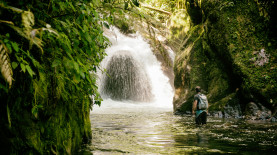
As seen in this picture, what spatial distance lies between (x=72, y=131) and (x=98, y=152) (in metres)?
0.74

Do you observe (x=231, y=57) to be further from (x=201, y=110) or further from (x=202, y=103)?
(x=201, y=110)

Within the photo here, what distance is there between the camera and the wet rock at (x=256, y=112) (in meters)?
9.21

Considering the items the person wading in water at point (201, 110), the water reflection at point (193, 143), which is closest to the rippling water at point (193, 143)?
the water reflection at point (193, 143)

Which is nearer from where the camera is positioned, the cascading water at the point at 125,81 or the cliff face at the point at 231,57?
the cliff face at the point at 231,57

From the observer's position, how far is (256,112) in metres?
9.54

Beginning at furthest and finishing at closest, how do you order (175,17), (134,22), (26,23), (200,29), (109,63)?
(109,63)
(175,17)
(200,29)
(134,22)
(26,23)

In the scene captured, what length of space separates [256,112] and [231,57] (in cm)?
245

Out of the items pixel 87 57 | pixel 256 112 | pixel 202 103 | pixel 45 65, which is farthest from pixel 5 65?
pixel 256 112

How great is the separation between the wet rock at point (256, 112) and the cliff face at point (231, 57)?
0.16 meters

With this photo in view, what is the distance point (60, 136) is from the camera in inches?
139

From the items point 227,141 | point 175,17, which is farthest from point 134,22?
point 175,17

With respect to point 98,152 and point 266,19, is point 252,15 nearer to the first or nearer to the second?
point 266,19

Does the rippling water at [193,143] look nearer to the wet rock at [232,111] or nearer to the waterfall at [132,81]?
the wet rock at [232,111]

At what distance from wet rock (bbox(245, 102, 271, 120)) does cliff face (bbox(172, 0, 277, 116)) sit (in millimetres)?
163
